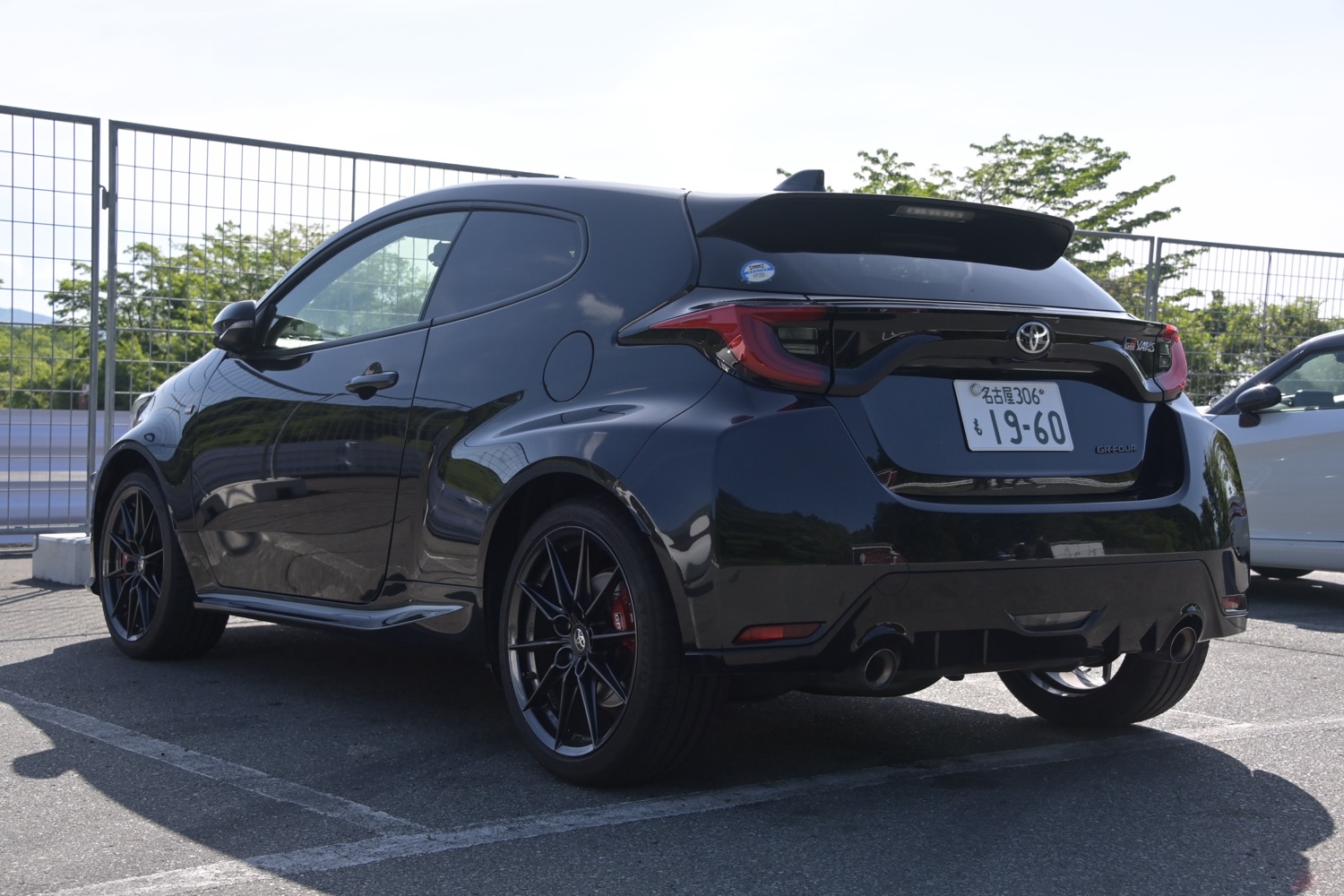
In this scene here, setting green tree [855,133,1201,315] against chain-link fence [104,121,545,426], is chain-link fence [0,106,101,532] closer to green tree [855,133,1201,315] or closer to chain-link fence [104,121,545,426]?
chain-link fence [104,121,545,426]

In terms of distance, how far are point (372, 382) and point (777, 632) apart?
1815 millimetres

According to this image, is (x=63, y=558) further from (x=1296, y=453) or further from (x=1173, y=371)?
(x=1296, y=453)

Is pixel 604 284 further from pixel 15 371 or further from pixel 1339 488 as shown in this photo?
pixel 15 371

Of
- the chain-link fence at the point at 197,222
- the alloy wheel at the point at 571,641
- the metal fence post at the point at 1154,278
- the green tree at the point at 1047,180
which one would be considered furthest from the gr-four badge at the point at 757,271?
the green tree at the point at 1047,180

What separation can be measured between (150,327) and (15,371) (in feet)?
2.95

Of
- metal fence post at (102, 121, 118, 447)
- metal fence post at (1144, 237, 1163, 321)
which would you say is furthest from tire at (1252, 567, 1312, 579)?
metal fence post at (102, 121, 118, 447)

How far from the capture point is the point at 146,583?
19.0 ft

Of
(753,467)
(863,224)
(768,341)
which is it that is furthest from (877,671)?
(863,224)

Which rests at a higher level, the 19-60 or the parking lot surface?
the 19-60

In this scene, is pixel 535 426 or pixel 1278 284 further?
pixel 1278 284

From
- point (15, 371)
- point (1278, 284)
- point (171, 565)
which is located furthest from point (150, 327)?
point (1278, 284)

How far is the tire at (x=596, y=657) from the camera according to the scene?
3572mm

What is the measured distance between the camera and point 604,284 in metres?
4.02

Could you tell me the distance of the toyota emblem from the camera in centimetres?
377
